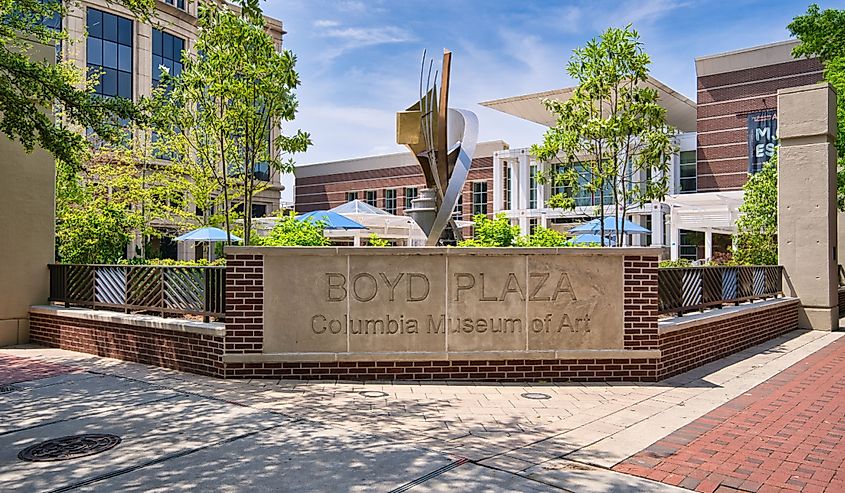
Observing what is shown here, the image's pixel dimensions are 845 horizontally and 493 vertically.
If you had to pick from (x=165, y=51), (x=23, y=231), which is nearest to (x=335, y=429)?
(x=23, y=231)

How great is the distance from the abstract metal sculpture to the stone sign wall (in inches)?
99.3

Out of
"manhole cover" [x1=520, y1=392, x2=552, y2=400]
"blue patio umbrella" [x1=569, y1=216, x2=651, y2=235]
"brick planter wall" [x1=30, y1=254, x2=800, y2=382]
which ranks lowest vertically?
"manhole cover" [x1=520, y1=392, x2=552, y2=400]

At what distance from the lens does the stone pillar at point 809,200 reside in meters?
15.4

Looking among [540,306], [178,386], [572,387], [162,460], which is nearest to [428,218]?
[540,306]

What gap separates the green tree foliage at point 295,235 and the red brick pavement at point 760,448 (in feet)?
27.3

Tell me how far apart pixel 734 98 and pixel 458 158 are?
137ft

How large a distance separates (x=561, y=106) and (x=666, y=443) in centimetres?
1072

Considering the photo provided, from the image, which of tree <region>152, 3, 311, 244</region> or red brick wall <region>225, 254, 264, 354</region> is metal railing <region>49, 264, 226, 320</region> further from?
tree <region>152, 3, 311, 244</region>

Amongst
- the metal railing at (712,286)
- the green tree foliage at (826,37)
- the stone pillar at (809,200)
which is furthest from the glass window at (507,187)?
the metal railing at (712,286)

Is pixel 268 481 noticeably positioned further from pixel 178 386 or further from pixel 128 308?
pixel 128 308

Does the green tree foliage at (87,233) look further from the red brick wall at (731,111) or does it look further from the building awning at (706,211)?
the red brick wall at (731,111)

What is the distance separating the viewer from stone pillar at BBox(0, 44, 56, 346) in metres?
11.7

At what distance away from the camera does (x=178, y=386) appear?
27.1 feet

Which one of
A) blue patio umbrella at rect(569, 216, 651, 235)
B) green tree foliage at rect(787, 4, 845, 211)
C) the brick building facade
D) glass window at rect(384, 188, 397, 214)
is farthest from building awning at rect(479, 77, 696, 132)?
green tree foliage at rect(787, 4, 845, 211)
